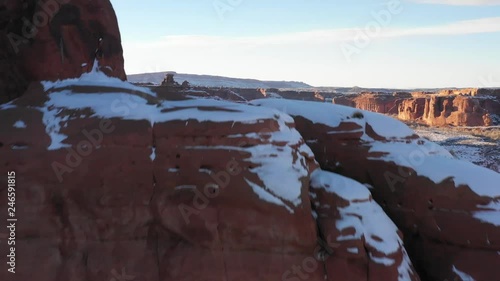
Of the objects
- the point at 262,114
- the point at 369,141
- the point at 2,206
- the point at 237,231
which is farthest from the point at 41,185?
the point at 369,141

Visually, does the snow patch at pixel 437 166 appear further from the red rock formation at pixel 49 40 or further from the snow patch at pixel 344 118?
the red rock formation at pixel 49 40

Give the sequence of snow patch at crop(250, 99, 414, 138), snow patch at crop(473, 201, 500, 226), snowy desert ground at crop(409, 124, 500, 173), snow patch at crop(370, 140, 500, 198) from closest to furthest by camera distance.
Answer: snow patch at crop(473, 201, 500, 226) < snow patch at crop(370, 140, 500, 198) < snow patch at crop(250, 99, 414, 138) < snowy desert ground at crop(409, 124, 500, 173)

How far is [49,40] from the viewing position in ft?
33.8

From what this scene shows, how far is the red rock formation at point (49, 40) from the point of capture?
10.2 m

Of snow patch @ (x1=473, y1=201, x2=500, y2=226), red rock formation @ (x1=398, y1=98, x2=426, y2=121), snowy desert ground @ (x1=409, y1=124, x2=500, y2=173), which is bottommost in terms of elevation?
snowy desert ground @ (x1=409, y1=124, x2=500, y2=173)

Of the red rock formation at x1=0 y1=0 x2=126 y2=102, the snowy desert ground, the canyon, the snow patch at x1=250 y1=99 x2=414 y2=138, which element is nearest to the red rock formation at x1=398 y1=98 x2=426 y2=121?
the snowy desert ground

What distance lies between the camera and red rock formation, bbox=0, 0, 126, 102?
33.6 ft

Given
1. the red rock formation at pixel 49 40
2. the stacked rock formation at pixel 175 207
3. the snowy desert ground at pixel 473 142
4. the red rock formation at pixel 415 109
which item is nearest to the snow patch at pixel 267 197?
the stacked rock formation at pixel 175 207

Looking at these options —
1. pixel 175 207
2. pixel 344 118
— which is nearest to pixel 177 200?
pixel 175 207

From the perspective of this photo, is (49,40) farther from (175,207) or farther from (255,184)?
(255,184)

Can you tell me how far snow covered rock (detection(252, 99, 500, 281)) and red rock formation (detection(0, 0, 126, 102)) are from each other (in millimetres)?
4791

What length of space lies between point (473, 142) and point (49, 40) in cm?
4172

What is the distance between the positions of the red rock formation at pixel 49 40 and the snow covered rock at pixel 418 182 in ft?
15.7

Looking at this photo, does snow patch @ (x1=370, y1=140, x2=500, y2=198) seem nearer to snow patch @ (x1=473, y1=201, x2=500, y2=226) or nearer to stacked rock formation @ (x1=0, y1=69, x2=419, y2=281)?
snow patch @ (x1=473, y1=201, x2=500, y2=226)
